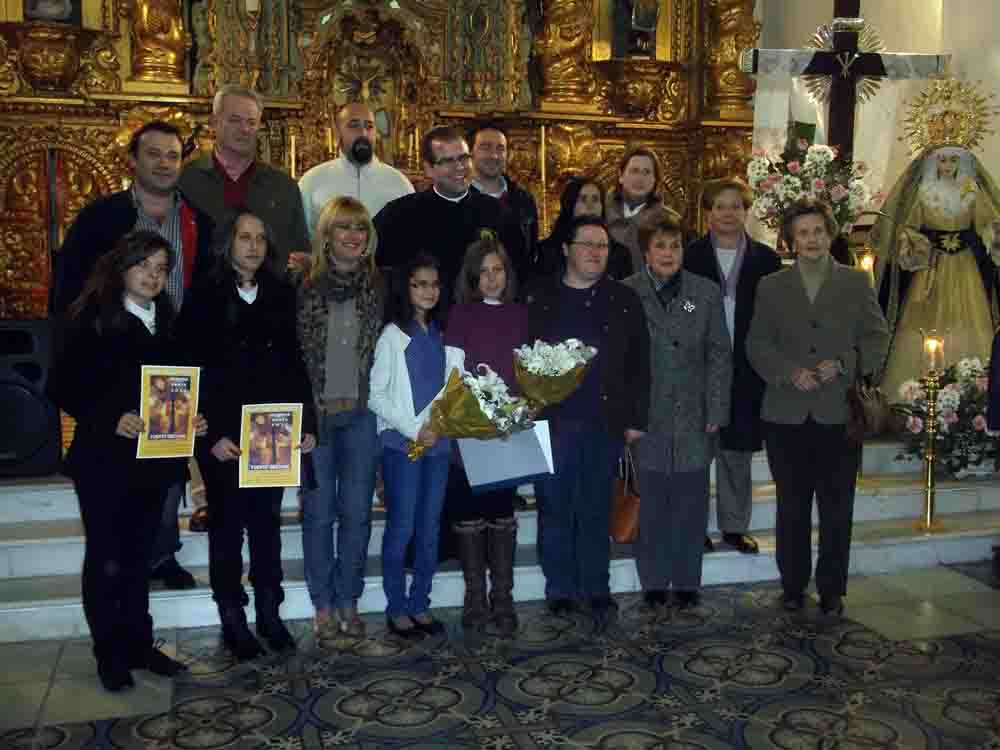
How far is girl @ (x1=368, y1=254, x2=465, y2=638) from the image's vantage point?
4.27 metres

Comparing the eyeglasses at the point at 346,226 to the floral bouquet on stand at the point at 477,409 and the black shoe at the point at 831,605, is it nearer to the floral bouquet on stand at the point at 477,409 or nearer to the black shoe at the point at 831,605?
the floral bouquet on stand at the point at 477,409

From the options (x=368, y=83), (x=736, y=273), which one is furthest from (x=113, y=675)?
(x=368, y=83)

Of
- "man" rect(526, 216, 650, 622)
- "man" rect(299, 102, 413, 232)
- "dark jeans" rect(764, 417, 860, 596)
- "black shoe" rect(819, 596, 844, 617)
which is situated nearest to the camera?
"man" rect(526, 216, 650, 622)

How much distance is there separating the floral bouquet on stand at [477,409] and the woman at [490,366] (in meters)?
0.25

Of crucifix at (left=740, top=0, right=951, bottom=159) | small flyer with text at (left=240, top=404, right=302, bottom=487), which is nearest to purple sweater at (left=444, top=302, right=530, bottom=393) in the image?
small flyer with text at (left=240, top=404, right=302, bottom=487)

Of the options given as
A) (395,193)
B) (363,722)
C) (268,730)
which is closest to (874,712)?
(363,722)

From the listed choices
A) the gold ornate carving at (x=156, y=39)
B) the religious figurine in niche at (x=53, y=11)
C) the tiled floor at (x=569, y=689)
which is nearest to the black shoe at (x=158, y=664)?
the tiled floor at (x=569, y=689)

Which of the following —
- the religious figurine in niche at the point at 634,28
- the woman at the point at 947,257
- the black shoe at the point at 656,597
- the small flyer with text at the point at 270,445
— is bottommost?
the black shoe at the point at 656,597

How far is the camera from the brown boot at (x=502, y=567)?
453 cm

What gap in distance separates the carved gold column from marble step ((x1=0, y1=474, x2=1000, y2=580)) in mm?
4189

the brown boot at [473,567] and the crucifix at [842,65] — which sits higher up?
the crucifix at [842,65]

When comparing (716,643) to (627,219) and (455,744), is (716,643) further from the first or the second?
(627,219)

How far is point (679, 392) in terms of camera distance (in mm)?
4617

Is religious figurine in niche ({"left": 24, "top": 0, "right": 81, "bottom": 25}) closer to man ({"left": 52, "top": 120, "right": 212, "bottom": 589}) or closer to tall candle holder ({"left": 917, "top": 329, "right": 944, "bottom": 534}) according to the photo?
man ({"left": 52, "top": 120, "right": 212, "bottom": 589})
